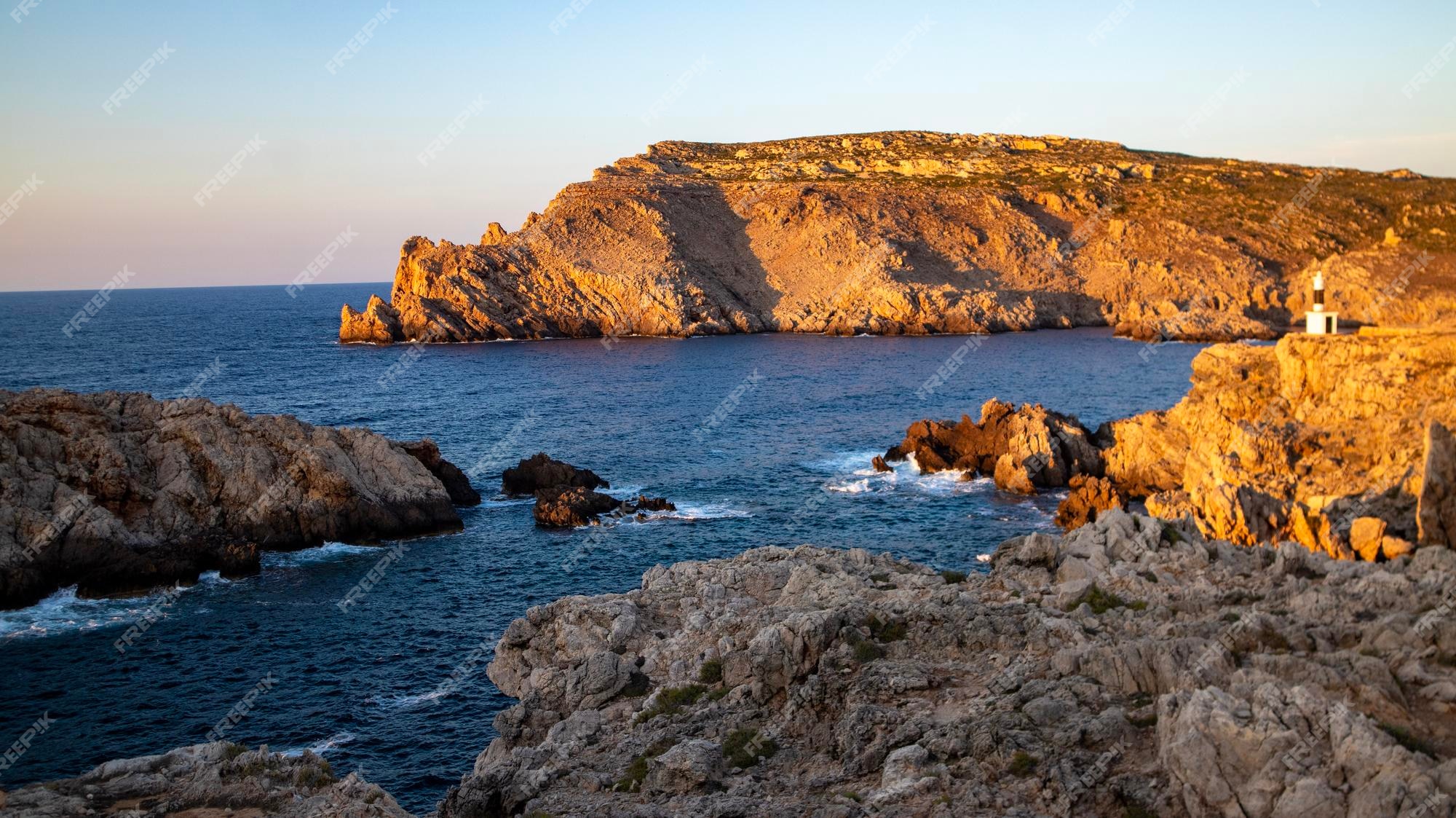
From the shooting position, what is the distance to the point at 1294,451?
37281 millimetres

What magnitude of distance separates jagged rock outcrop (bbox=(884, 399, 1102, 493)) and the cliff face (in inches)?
2465

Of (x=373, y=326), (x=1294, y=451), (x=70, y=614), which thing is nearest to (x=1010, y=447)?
(x=1294, y=451)

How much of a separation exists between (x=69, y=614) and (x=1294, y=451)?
4334 cm

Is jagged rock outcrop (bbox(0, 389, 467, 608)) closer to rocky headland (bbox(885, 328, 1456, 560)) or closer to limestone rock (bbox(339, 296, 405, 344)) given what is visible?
rocky headland (bbox(885, 328, 1456, 560))

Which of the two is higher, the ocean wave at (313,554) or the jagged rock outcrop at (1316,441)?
the jagged rock outcrop at (1316,441)

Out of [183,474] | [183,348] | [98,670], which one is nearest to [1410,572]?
[98,670]

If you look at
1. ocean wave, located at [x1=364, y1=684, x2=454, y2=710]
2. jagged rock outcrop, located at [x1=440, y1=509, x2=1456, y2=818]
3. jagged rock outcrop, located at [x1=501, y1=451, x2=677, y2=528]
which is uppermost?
jagged rock outcrop, located at [x1=440, y1=509, x2=1456, y2=818]

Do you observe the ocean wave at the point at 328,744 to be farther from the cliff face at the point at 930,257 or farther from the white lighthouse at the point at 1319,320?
the cliff face at the point at 930,257

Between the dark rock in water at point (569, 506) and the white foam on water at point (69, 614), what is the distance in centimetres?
1506

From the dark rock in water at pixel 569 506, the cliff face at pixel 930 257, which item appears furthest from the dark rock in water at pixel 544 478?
the cliff face at pixel 930 257

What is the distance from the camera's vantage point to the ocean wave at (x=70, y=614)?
3447 cm

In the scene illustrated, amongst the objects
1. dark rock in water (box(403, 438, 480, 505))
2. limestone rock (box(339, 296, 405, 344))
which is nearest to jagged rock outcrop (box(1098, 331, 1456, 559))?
dark rock in water (box(403, 438, 480, 505))

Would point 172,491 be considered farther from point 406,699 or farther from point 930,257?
point 930,257

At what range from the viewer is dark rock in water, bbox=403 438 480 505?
51.3 m
